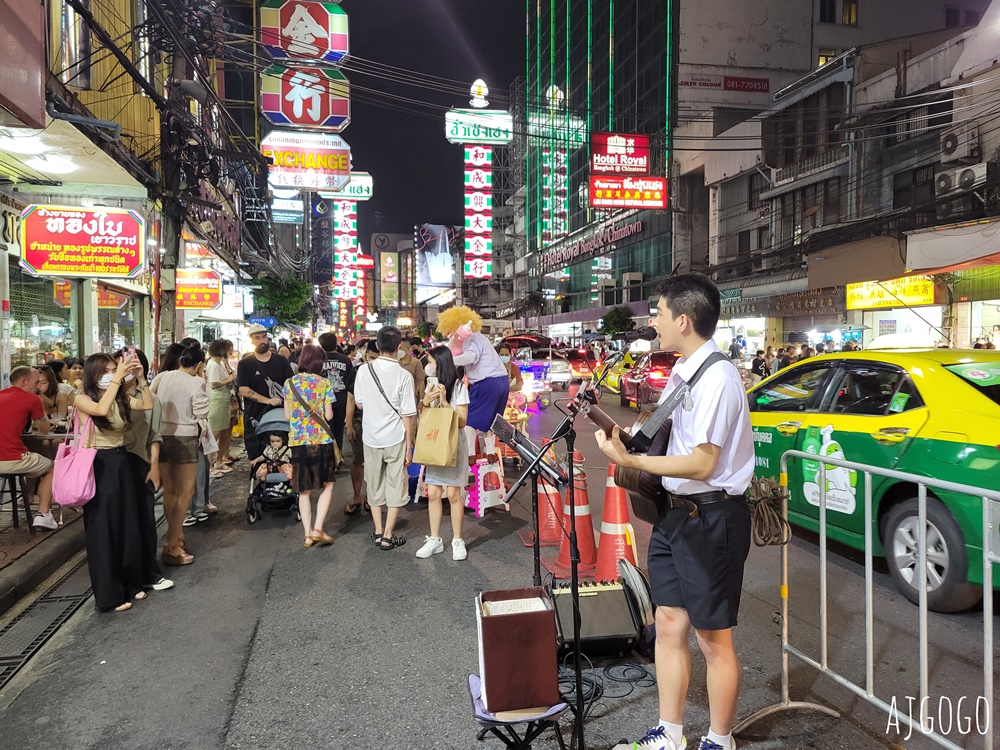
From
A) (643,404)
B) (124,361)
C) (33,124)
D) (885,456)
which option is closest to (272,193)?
(643,404)

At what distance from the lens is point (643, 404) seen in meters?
16.3

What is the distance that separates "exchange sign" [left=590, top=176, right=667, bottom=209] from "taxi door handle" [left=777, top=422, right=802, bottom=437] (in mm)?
24811

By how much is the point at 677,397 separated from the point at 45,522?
→ 261 inches

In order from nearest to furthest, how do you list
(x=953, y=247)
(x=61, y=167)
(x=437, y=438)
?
(x=437, y=438) < (x=61, y=167) < (x=953, y=247)

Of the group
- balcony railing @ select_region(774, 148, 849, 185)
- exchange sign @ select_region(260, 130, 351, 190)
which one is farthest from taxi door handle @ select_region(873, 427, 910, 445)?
balcony railing @ select_region(774, 148, 849, 185)

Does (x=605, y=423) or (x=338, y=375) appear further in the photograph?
(x=338, y=375)

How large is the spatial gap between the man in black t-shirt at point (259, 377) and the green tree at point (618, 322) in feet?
108

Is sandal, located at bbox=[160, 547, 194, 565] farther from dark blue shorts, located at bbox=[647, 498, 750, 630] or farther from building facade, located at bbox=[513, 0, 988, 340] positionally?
building facade, located at bbox=[513, 0, 988, 340]

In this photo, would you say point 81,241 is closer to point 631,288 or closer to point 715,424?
point 715,424

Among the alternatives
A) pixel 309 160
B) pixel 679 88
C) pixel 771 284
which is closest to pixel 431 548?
pixel 309 160

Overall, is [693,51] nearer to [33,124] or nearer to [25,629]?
[33,124]

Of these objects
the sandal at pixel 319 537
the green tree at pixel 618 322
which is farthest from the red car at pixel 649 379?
the green tree at pixel 618 322

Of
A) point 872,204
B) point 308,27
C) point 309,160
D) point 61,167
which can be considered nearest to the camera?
point 61,167

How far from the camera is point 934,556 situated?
4242mm
